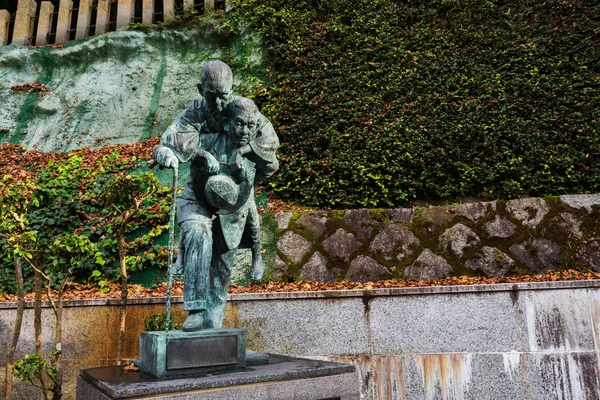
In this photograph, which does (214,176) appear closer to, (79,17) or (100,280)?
(100,280)

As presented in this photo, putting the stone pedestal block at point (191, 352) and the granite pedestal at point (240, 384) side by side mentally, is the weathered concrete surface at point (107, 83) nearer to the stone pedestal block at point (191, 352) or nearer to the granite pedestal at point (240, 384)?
the stone pedestal block at point (191, 352)

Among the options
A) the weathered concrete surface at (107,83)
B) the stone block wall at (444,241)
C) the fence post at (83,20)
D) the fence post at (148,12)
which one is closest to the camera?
the stone block wall at (444,241)

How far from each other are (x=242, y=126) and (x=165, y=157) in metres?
0.62

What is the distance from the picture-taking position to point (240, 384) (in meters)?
2.42

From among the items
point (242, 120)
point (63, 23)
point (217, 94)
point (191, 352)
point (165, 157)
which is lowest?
point (191, 352)

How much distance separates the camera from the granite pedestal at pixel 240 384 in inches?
86.9

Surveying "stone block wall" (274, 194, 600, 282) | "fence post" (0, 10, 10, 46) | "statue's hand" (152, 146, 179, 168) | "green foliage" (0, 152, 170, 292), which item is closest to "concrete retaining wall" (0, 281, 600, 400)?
"green foliage" (0, 152, 170, 292)

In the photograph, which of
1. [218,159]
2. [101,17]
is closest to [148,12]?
[101,17]

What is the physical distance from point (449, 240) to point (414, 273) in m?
0.77

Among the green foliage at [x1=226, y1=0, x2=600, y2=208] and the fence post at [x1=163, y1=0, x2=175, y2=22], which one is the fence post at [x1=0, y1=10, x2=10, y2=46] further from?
the green foliage at [x1=226, y1=0, x2=600, y2=208]

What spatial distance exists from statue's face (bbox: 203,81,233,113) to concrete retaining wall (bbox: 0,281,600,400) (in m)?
2.51

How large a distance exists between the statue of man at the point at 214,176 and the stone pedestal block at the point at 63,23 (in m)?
10.1

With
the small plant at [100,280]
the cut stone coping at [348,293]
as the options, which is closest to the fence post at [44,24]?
the small plant at [100,280]

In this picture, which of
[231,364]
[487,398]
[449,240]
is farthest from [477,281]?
[231,364]
